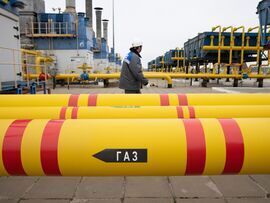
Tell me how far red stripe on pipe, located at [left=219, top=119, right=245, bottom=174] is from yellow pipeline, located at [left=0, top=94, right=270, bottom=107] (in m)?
1.38

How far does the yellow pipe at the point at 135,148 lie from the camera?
1.74m

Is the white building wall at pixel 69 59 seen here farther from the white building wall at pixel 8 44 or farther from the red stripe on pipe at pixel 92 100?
the red stripe on pipe at pixel 92 100

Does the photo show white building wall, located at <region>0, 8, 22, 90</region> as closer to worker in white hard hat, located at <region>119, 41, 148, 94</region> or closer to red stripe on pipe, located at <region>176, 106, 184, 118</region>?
worker in white hard hat, located at <region>119, 41, 148, 94</region>

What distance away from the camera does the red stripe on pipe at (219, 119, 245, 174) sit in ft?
5.71

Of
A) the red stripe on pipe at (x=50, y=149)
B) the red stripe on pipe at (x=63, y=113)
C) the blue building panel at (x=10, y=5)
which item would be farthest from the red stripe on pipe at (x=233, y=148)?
the blue building panel at (x=10, y=5)

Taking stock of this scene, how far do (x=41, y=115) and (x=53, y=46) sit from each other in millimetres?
16592

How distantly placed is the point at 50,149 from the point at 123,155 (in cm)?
54

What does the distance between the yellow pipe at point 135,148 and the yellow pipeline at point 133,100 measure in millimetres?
1336

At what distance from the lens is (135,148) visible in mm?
1738

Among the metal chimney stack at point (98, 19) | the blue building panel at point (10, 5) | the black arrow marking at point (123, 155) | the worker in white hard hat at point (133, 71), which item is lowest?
the black arrow marking at point (123, 155)

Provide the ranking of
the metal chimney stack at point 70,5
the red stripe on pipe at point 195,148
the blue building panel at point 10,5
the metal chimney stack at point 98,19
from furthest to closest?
the metal chimney stack at point 98,19
the metal chimney stack at point 70,5
the blue building panel at point 10,5
the red stripe on pipe at point 195,148

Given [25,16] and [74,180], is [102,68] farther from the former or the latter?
[74,180]

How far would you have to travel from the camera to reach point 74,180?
304cm

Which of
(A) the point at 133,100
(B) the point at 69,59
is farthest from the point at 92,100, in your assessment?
(B) the point at 69,59
